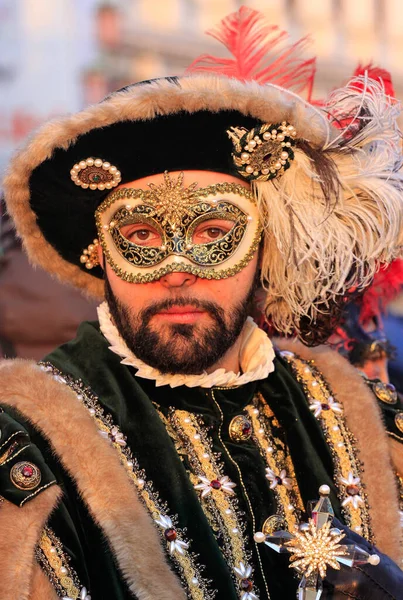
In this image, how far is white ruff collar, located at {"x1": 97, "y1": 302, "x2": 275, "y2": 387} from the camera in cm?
306

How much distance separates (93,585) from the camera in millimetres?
2590

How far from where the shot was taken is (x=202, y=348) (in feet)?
10.1

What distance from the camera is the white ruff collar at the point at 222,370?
10.0 ft

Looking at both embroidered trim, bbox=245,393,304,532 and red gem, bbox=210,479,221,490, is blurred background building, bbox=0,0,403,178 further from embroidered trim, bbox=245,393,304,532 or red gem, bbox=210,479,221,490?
red gem, bbox=210,479,221,490

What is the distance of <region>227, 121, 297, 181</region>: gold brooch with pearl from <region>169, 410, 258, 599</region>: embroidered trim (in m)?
0.78

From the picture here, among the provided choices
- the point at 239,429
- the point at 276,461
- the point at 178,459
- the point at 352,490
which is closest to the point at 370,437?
the point at 352,490

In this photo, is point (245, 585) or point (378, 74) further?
point (378, 74)

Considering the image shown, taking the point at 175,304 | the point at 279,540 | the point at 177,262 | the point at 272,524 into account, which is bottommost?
the point at 272,524

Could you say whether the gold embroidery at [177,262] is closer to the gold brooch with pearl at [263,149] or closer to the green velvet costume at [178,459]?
the gold brooch with pearl at [263,149]

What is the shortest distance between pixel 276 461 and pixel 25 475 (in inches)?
36.9

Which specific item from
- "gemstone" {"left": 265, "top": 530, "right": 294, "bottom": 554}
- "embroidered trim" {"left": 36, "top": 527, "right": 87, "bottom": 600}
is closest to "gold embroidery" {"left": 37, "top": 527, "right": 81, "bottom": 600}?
"embroidered trim" {"left": 36, "top": 527, "right": 87, "bottom": 600}

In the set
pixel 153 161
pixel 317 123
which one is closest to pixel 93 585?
pixel 153 161

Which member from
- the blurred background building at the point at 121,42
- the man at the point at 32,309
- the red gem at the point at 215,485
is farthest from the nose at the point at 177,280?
the man at the point at 32,309

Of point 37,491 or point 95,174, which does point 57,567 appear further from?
point 95,174
